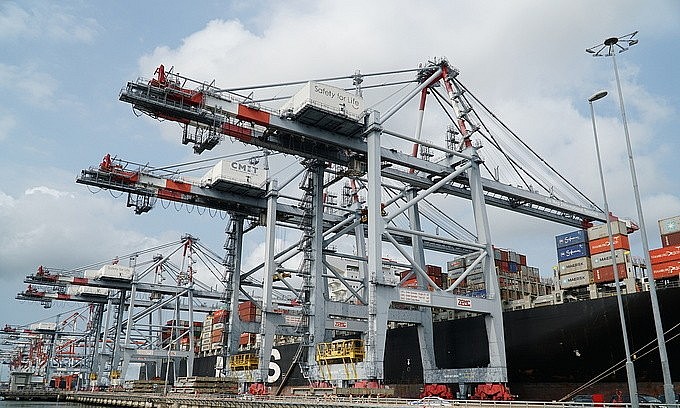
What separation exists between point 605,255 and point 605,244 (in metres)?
0.69

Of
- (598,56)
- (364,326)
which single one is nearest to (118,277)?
(364,326)

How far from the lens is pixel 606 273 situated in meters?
33.3

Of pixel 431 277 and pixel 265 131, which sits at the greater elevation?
pixel 265 131

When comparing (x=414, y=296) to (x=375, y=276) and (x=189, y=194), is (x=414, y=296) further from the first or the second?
(x=189, y=194)

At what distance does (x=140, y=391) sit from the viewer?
2511 inches

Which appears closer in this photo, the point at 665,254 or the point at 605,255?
the point at 665,254

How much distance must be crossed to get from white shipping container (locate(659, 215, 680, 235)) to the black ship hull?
12.2 feet

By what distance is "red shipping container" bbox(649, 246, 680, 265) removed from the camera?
30.1 m

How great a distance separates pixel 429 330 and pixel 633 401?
2539 cm

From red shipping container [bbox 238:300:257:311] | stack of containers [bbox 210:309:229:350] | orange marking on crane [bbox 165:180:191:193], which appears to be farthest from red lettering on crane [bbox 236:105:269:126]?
stack of containers [bbox 210:309:229:350]

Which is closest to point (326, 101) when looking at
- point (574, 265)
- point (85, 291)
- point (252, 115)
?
point (252, 115)

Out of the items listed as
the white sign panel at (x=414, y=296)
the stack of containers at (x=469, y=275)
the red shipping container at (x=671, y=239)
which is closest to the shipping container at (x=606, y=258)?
the red shipping container at (x=671, y=239)

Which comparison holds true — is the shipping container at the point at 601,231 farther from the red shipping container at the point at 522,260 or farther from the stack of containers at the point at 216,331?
the stack of containers at the point at 216,331

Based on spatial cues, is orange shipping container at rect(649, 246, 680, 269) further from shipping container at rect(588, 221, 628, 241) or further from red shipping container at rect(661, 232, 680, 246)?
shipping container at rect(588, 221, 628, 241)
